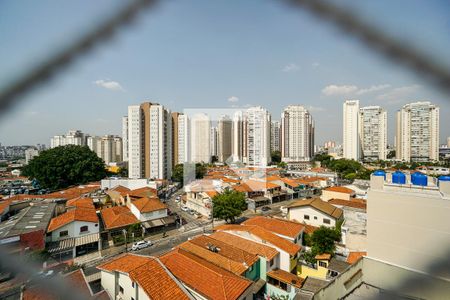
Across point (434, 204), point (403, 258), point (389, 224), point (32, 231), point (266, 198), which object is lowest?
point (266, 198)

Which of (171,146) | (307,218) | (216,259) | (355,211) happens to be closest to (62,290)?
(216,259)

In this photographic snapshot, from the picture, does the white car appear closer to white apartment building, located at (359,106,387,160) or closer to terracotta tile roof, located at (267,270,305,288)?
terracotta tile roof, located at (267,270,305,288)

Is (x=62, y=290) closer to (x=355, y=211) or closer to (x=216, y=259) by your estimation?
(x=216, y=259)

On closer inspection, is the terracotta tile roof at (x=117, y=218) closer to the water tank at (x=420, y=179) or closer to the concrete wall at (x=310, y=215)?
the concrete wall at (x=310, y=215)

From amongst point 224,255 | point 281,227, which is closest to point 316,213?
point 281,227

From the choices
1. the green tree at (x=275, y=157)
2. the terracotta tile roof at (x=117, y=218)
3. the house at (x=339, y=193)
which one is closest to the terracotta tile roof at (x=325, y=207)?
the house at (x=339, y=193)

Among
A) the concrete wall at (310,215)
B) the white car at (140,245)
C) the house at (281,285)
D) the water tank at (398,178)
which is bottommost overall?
the white car at (140,245)

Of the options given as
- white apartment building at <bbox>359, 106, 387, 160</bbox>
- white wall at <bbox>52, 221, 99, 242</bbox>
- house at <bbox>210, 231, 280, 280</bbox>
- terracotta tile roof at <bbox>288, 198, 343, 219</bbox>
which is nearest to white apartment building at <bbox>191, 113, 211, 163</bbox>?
terracotta tile roof at <bbox>288, 198, 343, 219</bbox>
